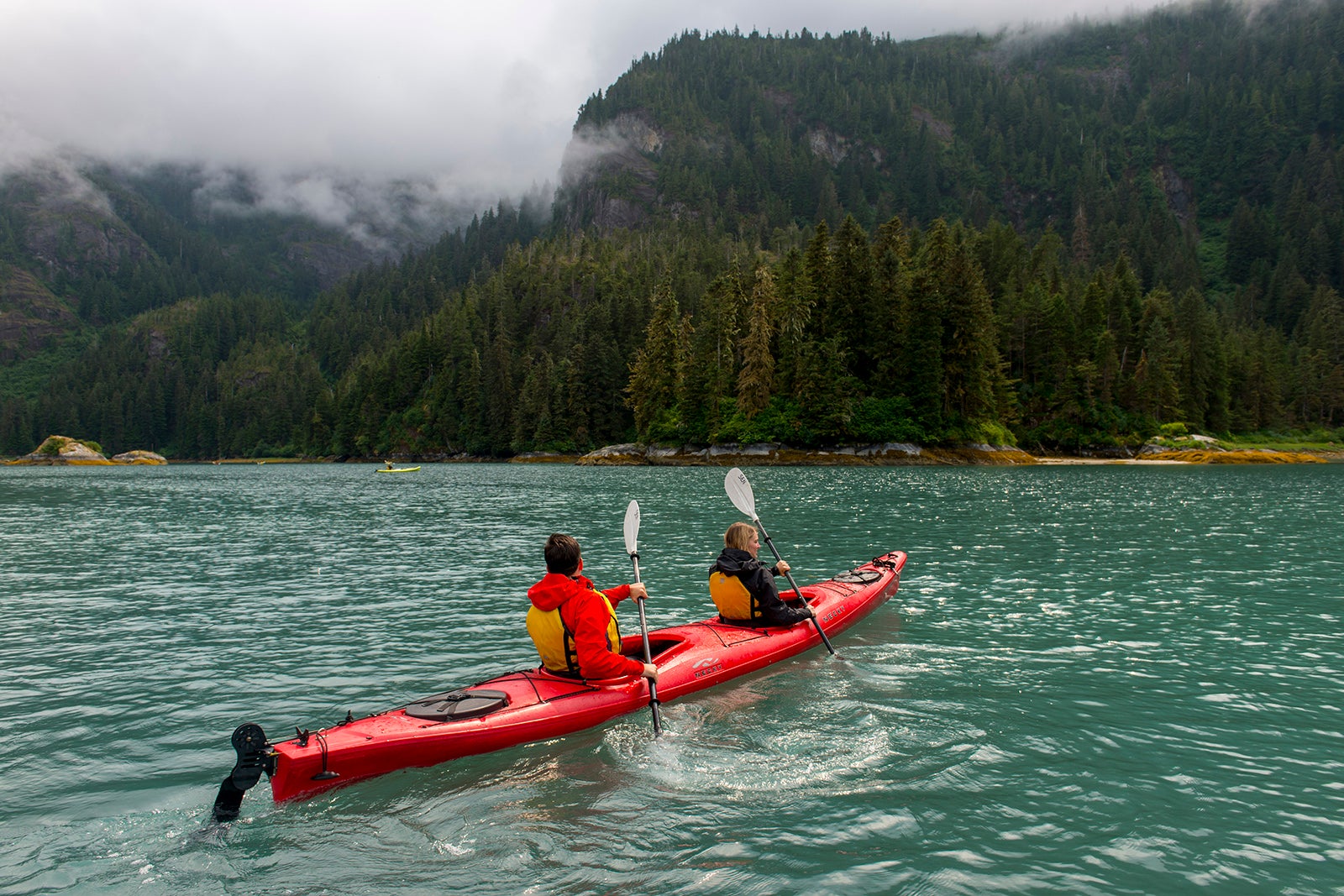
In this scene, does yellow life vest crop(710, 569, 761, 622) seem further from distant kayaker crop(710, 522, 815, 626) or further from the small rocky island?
the small rocky island

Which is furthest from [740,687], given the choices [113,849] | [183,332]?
[183,332]

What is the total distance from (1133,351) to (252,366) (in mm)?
182260

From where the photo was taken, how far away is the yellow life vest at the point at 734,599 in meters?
10.8

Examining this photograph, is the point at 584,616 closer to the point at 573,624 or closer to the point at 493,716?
the point at 573,624

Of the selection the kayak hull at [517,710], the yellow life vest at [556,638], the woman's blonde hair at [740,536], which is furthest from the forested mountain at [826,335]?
the yellow life vest at [556,638]

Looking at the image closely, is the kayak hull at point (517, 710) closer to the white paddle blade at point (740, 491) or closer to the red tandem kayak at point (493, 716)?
the red tandem kayak at point (493, 716)

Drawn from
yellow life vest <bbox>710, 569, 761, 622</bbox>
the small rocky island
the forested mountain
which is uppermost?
the forested mountain

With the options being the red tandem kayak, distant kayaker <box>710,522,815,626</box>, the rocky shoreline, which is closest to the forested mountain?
the rocky shoreline

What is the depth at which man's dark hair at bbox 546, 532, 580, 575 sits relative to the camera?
7.77 m

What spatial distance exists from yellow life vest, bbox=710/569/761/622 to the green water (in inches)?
38.7

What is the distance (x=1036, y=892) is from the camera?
499cm

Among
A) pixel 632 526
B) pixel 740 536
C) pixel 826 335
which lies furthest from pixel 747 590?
pixel 826 335

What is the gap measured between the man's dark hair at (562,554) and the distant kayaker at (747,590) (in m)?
3.16

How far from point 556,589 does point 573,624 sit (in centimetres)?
53
